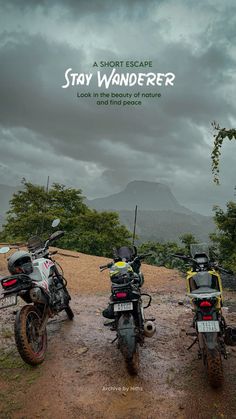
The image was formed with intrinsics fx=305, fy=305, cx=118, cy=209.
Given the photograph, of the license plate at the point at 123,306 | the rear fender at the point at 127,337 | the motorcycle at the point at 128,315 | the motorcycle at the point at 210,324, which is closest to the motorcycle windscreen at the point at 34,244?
the motorcycle at the point at 128,315

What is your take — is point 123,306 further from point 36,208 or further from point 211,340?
point 36,208

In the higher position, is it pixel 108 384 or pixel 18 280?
pixel 18 280

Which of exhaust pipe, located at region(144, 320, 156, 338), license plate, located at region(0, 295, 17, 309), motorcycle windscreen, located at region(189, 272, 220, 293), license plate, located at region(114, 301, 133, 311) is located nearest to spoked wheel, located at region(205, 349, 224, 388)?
motorcycle windscreen, located at region(189, 272, 220, 293)

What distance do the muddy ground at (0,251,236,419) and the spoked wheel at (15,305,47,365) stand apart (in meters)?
0.28

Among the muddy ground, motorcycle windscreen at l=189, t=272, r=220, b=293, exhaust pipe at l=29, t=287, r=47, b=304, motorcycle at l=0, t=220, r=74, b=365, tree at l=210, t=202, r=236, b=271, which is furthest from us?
tree at l=210, t=202, r=236, b=271

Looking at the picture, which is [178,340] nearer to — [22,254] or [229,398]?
[229,398]

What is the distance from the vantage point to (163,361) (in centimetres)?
513

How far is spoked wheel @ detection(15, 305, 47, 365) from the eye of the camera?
4383 mm

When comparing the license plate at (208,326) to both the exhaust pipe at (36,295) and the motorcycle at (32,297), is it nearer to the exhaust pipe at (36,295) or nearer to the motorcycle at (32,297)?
the motorcycle at (32,297)

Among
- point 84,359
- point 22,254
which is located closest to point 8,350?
point 84,359

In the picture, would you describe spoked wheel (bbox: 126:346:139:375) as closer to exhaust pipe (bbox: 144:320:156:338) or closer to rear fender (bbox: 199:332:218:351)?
exhaust pipe (bbox: 144:320:156:338)

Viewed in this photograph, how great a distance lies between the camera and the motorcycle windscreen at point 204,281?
15.6 ft

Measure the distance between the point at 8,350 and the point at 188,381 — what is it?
315 cm

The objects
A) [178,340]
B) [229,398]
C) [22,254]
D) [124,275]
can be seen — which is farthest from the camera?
[178,340]
